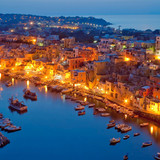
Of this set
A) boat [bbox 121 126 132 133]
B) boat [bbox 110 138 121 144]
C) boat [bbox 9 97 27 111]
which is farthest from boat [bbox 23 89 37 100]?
boat [bbox 110 138 121 144]

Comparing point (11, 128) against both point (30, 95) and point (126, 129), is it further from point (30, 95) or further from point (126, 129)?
point (126, 129)

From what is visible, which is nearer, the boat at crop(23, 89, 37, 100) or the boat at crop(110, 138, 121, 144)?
the boat at crop(110, 138, 121, 144)

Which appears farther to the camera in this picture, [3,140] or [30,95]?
[30,95]

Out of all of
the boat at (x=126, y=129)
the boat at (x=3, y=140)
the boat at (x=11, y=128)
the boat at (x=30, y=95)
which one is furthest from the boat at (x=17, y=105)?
the boat at (x=126, y=129)

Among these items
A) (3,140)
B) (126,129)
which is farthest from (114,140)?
(3,140)

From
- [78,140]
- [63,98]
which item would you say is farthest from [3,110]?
[78,140]

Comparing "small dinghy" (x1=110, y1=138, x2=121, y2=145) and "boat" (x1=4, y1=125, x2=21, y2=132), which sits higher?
"boat" (x1=4, y1=125, x2=21, y2=132)

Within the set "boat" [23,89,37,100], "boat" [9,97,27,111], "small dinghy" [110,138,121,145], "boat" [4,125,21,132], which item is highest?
"boat" [23,89,37,100]

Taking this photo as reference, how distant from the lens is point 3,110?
1230 cm

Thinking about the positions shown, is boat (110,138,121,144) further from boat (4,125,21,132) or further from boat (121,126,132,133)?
boat (4,125,21,132)

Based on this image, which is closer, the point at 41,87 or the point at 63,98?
the point at 63,98

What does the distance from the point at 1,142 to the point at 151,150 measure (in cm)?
476

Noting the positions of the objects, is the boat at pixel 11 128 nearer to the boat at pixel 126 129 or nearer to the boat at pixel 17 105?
the boat at pixel 17 105

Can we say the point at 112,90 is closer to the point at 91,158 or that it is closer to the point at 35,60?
the point at 91,158
